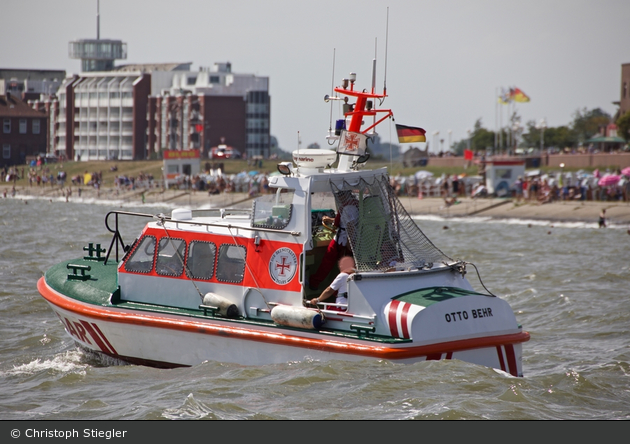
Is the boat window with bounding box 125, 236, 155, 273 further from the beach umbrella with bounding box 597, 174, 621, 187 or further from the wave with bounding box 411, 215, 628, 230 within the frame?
the beach umbrella with bounding box 597, 174, 621, 187

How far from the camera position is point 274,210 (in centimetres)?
1177

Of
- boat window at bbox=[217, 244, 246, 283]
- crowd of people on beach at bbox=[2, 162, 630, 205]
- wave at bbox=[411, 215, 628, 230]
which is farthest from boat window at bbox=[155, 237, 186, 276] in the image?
wave at bbox=[411, 215, 628, 230]

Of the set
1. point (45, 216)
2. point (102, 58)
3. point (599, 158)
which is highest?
point (102, 58)

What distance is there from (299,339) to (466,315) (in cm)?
221

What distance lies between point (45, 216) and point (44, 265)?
2884 centimetres

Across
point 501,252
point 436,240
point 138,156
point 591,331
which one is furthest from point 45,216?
point 138,156

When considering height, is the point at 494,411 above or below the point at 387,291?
below

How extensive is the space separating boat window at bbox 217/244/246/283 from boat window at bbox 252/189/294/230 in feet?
1.55

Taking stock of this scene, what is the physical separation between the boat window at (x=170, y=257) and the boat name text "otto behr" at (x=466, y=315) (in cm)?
405

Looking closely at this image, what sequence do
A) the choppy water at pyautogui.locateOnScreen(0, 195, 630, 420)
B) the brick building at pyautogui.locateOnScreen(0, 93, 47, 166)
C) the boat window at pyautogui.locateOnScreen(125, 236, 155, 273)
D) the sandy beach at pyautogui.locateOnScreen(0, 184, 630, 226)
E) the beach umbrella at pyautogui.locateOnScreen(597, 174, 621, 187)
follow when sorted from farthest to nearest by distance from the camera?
1. the brick building at pyautogui.locateOnScreen(0, 93, 47, 166)
2. the beach umbrella at pyautogui.locateOnScreen(597, 174, 621, 187)
3. the sandy beach at pyautogui.locateOnScreen(0, 184, 630, 226)
4. the boat window at pyautogui.locateOnScreen(125, 236, 155, 273)
5. the choppy water at pyautogui.locateOnScreen(0, 195, 630, 420)

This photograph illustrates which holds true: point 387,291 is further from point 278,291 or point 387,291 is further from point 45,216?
point 45,216

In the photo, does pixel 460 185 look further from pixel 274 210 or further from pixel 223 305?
pixel 223 305

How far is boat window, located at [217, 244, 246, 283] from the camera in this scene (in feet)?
39.3

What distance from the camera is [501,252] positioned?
3064cm
